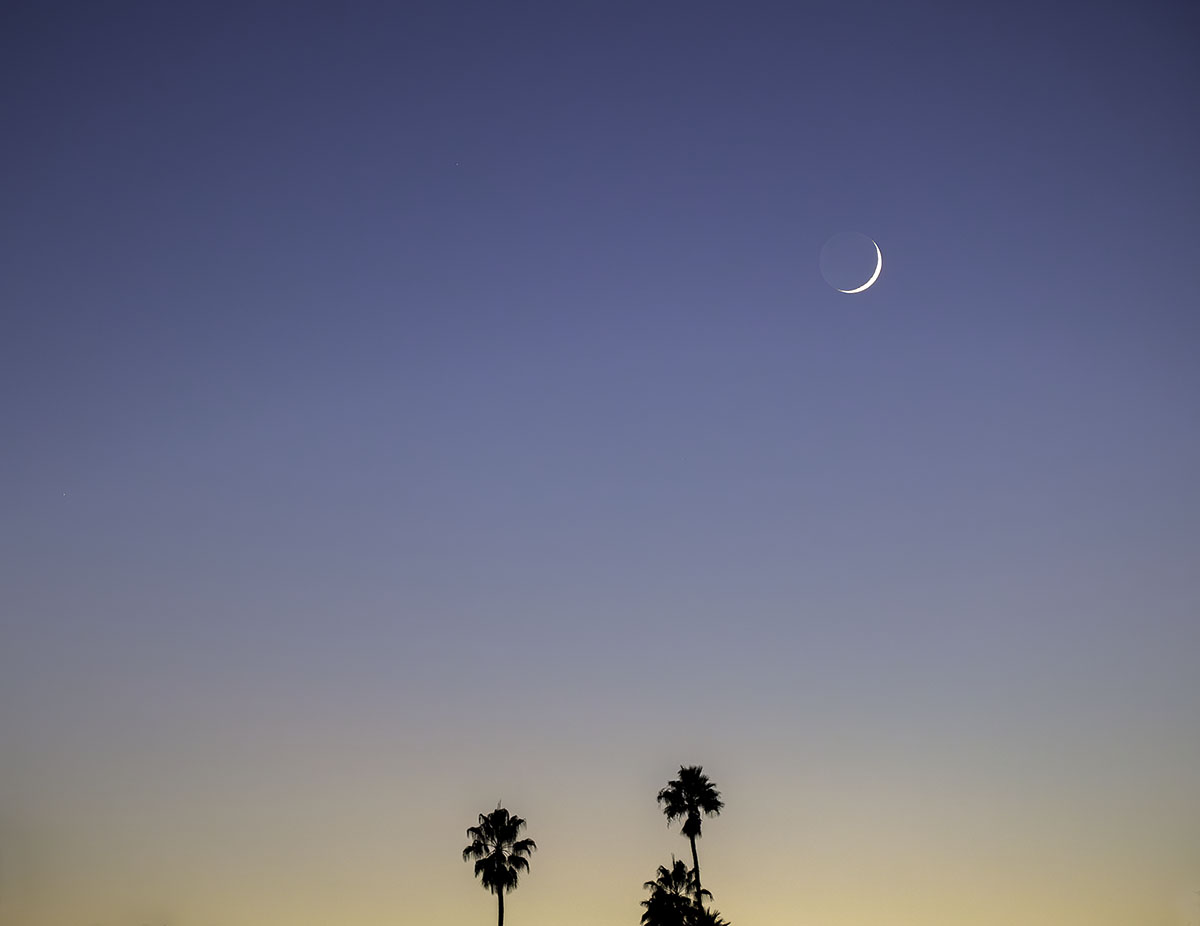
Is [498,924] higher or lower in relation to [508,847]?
lower

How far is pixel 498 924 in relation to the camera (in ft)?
243

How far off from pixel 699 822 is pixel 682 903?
230 inches

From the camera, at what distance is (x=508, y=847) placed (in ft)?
249

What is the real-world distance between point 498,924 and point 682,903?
13.0 meters

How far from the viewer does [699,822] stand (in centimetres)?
7875

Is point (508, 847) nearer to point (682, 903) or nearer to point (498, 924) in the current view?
point (498, 924)

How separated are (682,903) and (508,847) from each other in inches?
510

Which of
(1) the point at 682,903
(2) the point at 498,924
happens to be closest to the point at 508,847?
(2) the point at 498,924

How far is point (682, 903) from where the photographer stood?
75562 mm

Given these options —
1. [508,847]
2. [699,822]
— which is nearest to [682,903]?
[699,822]

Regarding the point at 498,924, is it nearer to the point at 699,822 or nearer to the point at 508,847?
the point at 508,847

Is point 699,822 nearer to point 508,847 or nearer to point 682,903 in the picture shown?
point 682,903

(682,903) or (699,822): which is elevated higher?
(699,822)

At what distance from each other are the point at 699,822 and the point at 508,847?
14176mm
